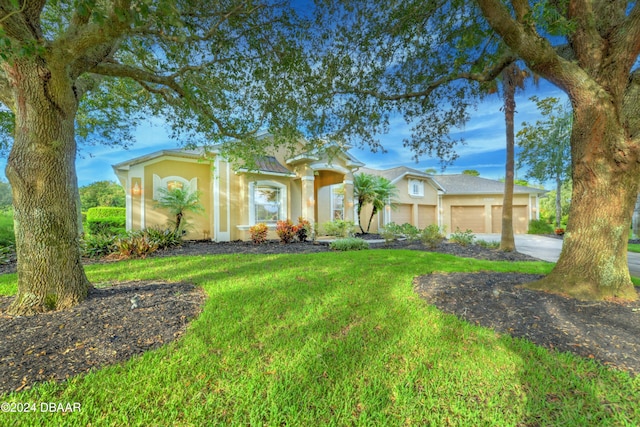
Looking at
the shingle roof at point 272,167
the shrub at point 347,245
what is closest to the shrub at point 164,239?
the shingle roof at point 272,167

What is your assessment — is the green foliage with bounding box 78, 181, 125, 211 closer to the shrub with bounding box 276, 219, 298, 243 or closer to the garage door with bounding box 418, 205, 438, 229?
the shrub with bounding box 276, 219, 298, 243

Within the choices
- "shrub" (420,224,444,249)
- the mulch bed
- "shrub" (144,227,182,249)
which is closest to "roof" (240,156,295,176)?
"shrub" (144,227,182,249)

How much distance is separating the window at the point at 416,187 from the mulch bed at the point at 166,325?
16.1m

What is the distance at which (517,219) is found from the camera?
2120 cm

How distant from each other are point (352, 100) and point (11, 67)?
18.1 feet

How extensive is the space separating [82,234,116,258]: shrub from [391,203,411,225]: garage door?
15.5m

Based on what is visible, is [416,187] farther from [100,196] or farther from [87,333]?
[100,196]

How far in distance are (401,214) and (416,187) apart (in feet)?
8.11

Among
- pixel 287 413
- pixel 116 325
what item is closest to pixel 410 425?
pixel 287 413

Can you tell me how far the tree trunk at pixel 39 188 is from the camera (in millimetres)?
3369

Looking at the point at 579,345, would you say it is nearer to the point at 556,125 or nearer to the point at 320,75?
the point at 320,75

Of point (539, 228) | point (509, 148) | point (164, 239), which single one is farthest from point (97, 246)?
point (539, 228)

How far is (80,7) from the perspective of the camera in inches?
99.0

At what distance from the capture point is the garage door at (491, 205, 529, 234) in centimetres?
2095
